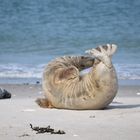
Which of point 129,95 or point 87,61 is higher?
point 87,61

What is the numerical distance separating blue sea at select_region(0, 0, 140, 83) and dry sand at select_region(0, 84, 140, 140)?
4050 mm

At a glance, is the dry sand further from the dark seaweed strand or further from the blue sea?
the blue sea

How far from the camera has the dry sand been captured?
694 cm

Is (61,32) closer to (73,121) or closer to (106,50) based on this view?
(106,50)

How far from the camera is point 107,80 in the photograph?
28.1ft

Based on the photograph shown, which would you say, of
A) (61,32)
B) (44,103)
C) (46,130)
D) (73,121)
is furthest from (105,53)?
(61,32)

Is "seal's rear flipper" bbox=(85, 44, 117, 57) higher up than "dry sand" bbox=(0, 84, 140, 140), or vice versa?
"seal's rear flipper" bbox=(85, 44, 117, 57)

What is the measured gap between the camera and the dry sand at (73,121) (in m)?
6.94

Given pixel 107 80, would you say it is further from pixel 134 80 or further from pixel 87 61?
pixel 134 80

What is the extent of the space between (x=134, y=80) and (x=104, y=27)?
1138 cm

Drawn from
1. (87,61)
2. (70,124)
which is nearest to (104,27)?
(87,61)

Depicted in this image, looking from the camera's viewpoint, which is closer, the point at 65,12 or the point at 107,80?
the point at 107,80

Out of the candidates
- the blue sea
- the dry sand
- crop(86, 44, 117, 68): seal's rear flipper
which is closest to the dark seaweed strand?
the dry sand

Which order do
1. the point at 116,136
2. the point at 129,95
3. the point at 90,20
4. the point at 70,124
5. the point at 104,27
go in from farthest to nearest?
1. the point at 90,20
2. the point at 104,27
3. the point at 129,95
4. the point at 70,124
5. the point at 116,136
